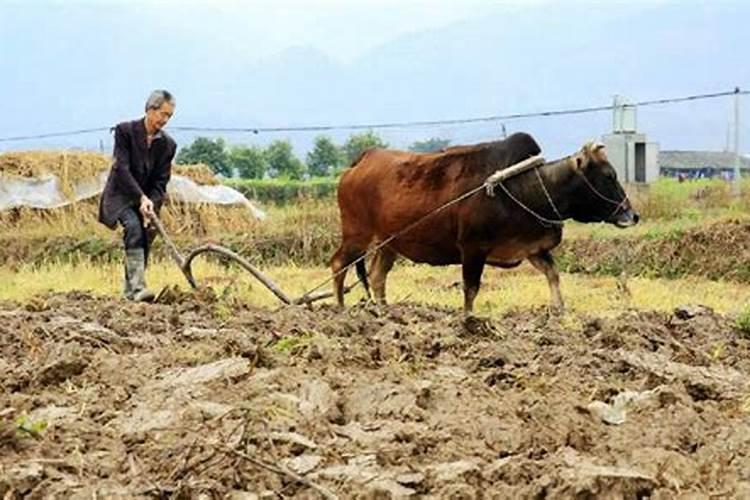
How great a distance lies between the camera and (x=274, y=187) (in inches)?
1576

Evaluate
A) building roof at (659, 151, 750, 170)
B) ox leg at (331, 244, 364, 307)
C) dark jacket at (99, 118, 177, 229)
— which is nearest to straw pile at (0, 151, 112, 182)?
ox leg at (331, 244, 364, 307)

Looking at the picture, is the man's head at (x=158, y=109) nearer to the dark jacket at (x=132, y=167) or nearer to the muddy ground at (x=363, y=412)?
the dark jacket at (x=132, y=167)

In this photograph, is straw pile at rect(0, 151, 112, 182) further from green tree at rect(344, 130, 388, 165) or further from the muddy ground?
green tree at rect(344, 130, 388, 165)

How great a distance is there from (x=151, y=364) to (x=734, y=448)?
2.60m

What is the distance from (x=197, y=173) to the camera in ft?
94.4

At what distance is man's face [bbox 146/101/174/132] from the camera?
10.2 metres

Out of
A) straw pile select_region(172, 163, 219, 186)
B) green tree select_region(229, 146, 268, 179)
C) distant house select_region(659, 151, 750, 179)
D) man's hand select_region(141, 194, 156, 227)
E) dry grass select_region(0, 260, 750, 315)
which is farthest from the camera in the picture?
green tree select_region(229, 146, 268, 179)

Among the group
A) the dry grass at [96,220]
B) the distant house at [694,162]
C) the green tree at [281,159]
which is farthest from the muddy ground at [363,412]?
the green tree at [281,159]

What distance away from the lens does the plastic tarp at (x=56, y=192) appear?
26203 mm

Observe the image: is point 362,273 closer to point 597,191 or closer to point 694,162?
point 597,191

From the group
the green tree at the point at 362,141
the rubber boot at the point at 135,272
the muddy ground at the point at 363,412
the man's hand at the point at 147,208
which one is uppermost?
the man's hand at the point at 147,208

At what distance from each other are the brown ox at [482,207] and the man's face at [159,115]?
269 centimetres

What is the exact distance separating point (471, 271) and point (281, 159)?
57.8 meters

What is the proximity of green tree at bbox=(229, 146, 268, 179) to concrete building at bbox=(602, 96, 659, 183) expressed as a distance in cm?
4053
